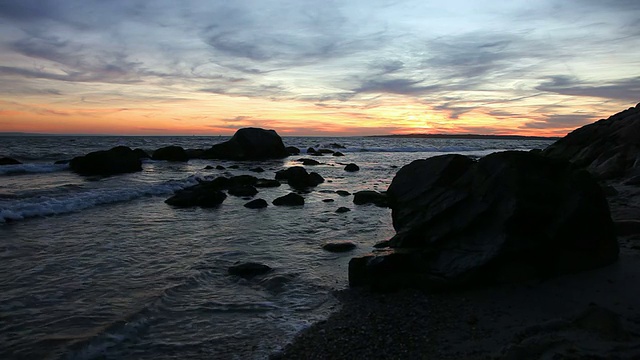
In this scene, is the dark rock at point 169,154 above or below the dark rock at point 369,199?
above

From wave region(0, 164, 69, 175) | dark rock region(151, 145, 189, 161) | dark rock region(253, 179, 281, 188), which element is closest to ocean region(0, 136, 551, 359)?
dark rock region(253, 179, 281, 188)

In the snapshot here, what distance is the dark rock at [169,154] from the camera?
38844 millimetres

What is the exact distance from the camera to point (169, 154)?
3903cm

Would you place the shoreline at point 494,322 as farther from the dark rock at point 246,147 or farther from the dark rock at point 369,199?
the dark rock at point 246,147

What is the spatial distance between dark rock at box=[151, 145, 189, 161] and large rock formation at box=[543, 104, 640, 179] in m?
31.3

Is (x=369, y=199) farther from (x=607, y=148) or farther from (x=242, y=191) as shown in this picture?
(x=607, y=148)

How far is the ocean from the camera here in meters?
5.46

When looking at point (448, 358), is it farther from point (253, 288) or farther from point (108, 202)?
point (108, 202)

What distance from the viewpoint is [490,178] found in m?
7.67

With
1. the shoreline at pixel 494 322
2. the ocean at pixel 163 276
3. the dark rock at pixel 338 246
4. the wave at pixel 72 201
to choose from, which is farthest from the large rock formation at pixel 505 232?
the wave at pixel 72 201

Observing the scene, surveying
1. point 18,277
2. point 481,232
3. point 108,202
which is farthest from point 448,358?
Answer: point 108,202

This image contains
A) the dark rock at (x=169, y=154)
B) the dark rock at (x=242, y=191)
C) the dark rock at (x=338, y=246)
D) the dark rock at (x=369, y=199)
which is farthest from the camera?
the dark rock at (x=169, y=154)

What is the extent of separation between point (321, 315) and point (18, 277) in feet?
19.2

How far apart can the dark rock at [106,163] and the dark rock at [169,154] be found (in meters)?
9.93
